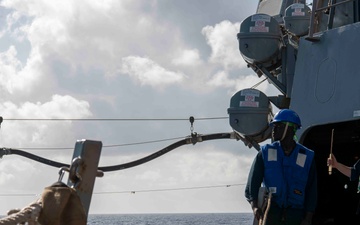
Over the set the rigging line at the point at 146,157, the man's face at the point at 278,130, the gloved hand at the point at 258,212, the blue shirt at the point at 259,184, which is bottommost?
the gloved hand at the point at 258,212

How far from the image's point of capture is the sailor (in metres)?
6.35

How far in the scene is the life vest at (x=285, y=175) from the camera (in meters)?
6.37

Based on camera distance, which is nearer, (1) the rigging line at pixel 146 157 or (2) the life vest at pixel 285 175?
(2) the life vest at pixel 285 175

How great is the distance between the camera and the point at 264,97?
38.7 feet

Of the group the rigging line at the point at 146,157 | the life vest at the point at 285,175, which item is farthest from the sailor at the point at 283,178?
the rigging line at the point at 146,157

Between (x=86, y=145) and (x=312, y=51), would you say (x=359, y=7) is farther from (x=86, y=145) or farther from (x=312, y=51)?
(x=86, y=145)

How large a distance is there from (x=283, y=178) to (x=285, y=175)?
0.11 ft

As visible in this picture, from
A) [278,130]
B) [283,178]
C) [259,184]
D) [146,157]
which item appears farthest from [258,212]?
[146,157]

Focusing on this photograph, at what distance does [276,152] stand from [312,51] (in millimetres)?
2667

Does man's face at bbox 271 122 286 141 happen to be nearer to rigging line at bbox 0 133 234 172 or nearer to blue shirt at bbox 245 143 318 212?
blue shirt at bbox 245 143 318 212

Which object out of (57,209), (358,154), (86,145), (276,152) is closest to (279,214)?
(276,152)

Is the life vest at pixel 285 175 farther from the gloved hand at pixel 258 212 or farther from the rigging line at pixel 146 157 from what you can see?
the rigging line at pixel 146 157

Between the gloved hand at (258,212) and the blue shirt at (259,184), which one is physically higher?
the blue shirt at (259,184)

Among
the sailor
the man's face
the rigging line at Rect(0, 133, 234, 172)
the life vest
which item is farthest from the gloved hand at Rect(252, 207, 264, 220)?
the rigging line at Rect(0, 133, 234, 172)
